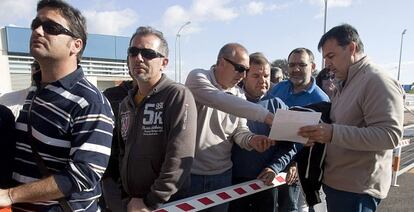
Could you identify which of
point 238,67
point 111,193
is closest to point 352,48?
point 238,67

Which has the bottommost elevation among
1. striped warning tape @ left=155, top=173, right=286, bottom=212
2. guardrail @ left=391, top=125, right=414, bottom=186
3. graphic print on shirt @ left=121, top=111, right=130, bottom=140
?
guardrail @ left=391, top=125, right=414, bottom=186

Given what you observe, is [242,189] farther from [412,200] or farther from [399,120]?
[412,200]

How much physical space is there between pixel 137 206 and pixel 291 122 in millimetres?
1166

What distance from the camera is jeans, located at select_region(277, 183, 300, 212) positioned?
3.31 metres

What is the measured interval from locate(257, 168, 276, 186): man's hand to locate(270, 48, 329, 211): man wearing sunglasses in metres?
0.52

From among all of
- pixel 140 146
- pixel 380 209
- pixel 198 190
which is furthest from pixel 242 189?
pixel 380 209

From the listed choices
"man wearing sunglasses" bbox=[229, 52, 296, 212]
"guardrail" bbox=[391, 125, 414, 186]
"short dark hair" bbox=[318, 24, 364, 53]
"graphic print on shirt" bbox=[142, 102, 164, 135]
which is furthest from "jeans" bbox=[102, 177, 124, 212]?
"guardrail" bbox=[391, 125, 414, 186]

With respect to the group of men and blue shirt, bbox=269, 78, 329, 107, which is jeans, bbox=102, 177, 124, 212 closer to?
the group of men

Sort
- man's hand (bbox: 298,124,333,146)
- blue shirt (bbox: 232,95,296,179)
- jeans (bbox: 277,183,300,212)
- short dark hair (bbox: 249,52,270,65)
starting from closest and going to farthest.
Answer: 1. man's hand (bbox: 298,124,333,146)
2. blue shirt (bbox: 232,95,296,179)
3. short dark hair (bbox: 249,52,270,65)
4. jeans (bbox: 277,183,300,212)

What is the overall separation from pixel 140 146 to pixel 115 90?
179 centimetres

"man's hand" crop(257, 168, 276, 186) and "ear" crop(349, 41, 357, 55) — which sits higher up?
"ear" crop(349, 41, 357, 55)

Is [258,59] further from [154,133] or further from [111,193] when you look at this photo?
[111,193]

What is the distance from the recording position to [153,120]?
2170 millimetres

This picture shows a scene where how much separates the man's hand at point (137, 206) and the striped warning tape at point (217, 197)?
10 centimetres
